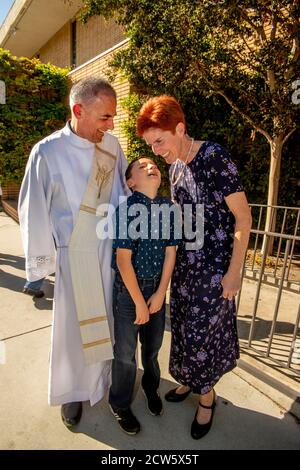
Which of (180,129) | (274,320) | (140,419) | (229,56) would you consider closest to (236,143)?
(229,56)

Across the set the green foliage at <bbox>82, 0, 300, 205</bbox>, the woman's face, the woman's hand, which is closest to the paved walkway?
the woman's hand

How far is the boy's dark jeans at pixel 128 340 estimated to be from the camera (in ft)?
5.95

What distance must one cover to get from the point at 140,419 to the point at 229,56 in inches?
183

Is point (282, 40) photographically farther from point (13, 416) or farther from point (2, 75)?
point (2, 75)

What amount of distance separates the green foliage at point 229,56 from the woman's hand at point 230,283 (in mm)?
3600

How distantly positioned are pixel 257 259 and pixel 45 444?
4363 mm

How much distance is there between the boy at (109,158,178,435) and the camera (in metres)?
1.68

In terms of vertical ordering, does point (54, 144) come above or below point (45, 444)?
above

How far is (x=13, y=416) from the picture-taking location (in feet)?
6.69

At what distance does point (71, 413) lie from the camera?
6.63ft

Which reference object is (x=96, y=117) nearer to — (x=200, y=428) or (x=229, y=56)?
(x=200, y=428)

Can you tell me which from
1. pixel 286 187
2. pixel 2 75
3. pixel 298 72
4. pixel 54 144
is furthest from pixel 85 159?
pixel 2 75

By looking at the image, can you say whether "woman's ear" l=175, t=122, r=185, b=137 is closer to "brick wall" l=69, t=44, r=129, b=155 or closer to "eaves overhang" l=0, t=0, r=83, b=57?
"brick wall" l=69, t=44, r=129, b=155

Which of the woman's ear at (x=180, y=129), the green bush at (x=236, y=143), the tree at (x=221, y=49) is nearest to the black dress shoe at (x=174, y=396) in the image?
the woman's ear at (x=180, y=129)
